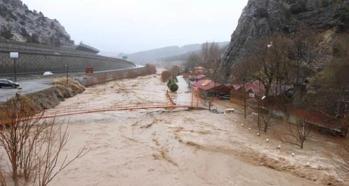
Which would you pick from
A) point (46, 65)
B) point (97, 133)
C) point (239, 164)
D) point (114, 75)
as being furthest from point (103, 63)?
Result: point (239, 164)

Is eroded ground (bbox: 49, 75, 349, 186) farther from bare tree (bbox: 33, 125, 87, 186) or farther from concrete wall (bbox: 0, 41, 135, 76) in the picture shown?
concrete wall (bbox: 0, 41, 135, 76)

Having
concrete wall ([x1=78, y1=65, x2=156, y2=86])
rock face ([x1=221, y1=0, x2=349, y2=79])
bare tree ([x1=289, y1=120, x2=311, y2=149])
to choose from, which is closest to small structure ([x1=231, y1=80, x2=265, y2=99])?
rock face ([x1=221, y1=0, x2=349, y2=79])

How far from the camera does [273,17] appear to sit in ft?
227

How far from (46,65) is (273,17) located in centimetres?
4352

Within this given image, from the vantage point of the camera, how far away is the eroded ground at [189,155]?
21938mm

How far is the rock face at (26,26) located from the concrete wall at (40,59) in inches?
448

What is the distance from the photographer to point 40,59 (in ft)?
244

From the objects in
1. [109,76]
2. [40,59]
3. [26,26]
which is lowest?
[109,76]

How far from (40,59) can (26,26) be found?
43.3 m

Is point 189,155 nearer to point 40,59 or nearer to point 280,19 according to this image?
point 280,19

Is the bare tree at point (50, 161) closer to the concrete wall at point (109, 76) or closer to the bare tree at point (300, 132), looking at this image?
the bare tree at point (300, 132)

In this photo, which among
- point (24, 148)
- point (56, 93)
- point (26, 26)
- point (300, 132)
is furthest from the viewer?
point (26, 26)

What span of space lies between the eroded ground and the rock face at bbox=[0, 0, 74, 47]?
189 feet

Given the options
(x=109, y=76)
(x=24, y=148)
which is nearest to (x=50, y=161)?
(x=24, y=148)
